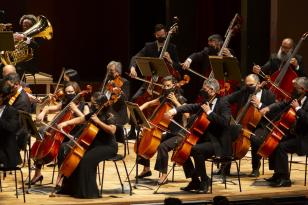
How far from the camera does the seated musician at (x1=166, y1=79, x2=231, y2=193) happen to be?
32.0 ft

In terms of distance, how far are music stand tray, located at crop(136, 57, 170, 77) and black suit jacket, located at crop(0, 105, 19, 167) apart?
2.05 m

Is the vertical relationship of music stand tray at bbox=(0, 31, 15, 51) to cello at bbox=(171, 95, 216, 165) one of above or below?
above

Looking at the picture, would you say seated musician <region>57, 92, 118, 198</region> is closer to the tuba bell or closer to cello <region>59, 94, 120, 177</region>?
cello <region>59, 94, 120, 177</region>

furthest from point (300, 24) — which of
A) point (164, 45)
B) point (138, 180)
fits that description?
point (138, 180)

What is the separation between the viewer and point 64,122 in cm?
963

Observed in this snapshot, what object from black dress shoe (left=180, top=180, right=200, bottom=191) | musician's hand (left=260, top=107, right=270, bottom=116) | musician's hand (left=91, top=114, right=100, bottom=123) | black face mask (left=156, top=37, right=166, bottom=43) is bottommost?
black dress shoe (left=180, top=180, right=200, bottom=191)

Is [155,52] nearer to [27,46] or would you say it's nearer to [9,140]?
[27,46]

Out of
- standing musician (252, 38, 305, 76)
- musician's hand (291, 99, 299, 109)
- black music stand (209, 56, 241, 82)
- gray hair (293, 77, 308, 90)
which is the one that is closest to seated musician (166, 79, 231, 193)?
black music stand (209, 56, 241, 82)

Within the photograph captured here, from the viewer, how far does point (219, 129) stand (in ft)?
32.5

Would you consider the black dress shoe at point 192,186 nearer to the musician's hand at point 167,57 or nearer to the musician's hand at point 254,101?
the musician's hand at point 254,101

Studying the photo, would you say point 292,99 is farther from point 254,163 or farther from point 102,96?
point 102,96

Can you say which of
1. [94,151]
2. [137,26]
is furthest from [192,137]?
[137,26]

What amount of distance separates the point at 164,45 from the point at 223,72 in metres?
1.87

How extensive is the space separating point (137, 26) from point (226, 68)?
6.90 m
